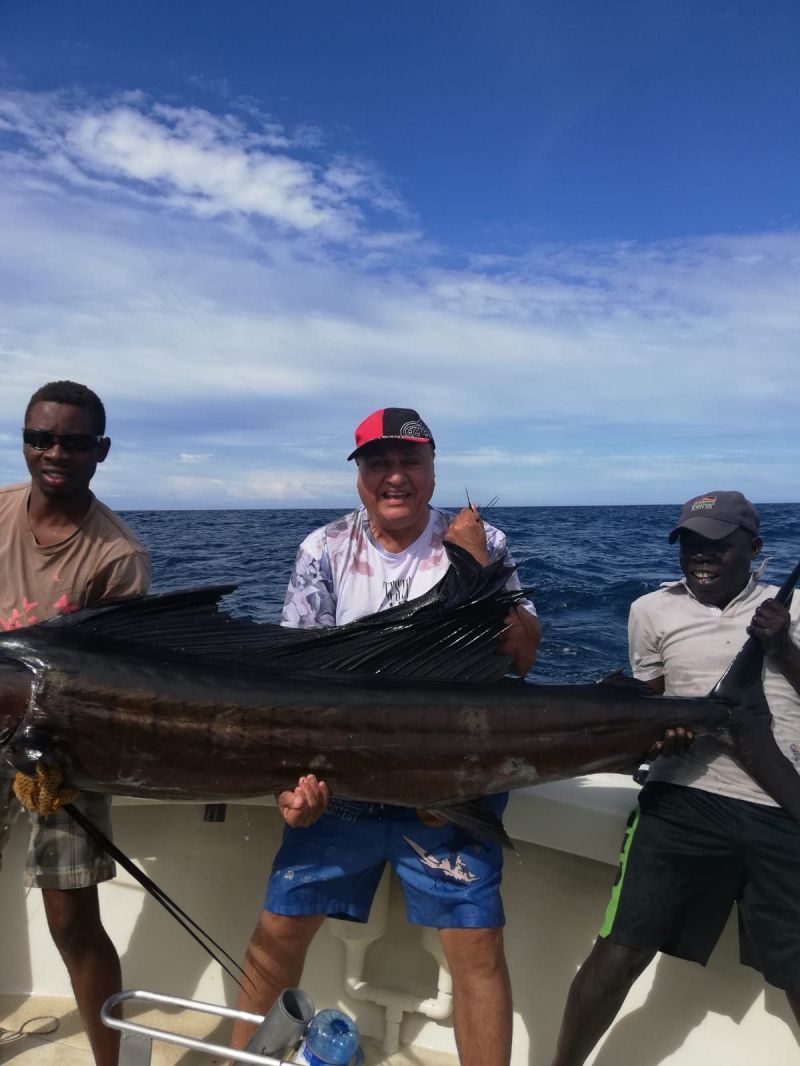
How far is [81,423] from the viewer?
210cm

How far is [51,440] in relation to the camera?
2.08 metres

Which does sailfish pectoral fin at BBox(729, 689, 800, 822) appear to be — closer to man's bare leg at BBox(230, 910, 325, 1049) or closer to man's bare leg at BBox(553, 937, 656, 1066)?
man's bare leg at BBox(553, 937, 656, 1066)

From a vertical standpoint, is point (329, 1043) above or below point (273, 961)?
above

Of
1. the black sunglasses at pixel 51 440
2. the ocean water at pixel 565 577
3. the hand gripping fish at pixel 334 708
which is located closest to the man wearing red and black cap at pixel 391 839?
the hand gripping fish at pixel 334 708

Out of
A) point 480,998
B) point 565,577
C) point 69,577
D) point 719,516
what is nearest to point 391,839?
point 480,998

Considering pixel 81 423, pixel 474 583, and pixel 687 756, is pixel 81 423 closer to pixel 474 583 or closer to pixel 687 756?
pixel 474 583

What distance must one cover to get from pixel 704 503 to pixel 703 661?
1.52 ft

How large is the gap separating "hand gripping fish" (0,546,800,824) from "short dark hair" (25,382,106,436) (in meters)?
0.61

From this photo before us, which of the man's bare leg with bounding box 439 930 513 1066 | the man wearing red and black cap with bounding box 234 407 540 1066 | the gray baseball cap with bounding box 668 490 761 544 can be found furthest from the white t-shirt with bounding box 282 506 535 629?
the man's bare leg with bounding box 439 930 513 1066

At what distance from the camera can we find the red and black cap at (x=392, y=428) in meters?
2.26

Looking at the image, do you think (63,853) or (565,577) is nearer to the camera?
(63,853)

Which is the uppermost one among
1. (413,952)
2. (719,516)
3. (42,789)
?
(719,516)

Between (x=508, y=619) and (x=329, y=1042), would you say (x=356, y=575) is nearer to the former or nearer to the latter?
(x=508, y=619)

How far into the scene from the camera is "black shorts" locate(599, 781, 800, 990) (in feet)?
6.43
